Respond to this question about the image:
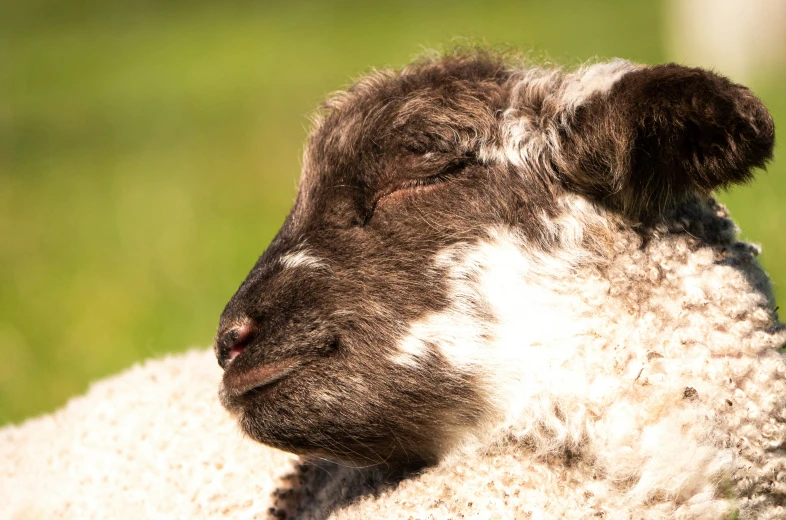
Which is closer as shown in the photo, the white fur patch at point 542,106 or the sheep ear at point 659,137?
the sheep ear at point 659,137

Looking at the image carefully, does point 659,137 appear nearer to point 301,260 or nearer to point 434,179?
point 434,179

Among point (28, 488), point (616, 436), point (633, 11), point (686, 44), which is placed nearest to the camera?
point (616, 436)

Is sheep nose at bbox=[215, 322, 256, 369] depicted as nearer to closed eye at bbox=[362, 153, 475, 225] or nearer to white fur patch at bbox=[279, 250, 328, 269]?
white fur patch at bbox=[279, 250, 328, 269]

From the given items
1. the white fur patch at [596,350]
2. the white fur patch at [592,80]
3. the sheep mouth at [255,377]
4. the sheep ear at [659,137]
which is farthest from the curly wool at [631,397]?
the sheep mouth at [255,377]

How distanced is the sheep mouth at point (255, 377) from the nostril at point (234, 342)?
7cm

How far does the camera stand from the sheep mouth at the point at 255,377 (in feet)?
12.3

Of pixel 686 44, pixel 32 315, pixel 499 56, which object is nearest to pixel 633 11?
pixel 686 44

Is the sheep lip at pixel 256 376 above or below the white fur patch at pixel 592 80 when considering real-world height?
below

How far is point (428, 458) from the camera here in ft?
12.7

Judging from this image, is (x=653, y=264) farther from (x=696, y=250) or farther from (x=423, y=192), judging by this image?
(x=423, y=192)

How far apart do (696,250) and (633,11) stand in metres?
30.3

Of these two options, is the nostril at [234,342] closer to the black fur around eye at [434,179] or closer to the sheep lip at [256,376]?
the sheep lip at [256,376]

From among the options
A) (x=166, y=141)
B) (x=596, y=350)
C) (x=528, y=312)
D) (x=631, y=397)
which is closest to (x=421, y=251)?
(x=528, y=312)

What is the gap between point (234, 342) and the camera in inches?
152
